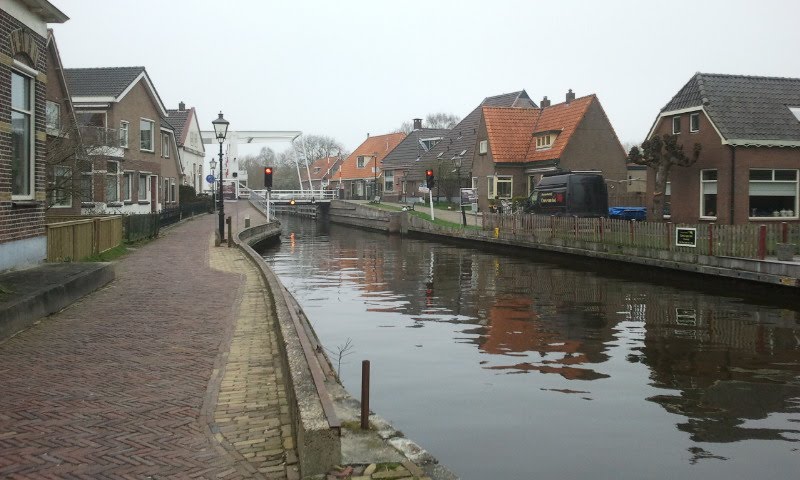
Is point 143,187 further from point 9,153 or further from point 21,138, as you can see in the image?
point 9,153

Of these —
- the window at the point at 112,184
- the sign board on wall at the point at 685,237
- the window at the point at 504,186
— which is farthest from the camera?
the window at the point at 504,186

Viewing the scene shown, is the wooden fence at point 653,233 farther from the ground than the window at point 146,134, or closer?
closer

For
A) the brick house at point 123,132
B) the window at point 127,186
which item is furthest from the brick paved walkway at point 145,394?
the window at point 127,186

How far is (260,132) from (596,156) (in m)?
32.4

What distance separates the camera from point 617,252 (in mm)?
24500

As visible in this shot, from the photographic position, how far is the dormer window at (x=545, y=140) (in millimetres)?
45750

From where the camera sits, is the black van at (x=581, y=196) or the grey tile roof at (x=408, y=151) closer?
the black van at (x=581, y=196)

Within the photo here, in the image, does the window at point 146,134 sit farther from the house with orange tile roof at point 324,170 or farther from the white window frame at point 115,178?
the house with orange tile roof at point 324,170

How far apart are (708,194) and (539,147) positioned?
19230 millimetres

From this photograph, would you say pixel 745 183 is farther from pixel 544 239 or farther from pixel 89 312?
pixel 89 312

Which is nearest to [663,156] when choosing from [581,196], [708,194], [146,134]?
[708,194]

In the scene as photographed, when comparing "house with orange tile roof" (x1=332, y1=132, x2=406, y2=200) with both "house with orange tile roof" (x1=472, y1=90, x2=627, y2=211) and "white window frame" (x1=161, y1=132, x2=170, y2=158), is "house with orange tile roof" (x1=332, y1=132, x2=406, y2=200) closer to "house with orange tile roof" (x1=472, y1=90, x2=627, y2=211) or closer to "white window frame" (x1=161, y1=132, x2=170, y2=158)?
"house with orange tile roof" (x1=472, y1=90, x2=627, y2=211)

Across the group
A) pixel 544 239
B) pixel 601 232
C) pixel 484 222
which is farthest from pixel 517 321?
pixel 484 222

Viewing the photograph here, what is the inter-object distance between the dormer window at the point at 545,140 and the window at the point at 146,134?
2330 cm
